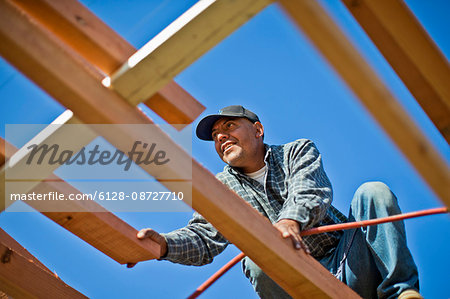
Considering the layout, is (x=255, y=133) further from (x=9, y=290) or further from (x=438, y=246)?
(x=438, y=246)

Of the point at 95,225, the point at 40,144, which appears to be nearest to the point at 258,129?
the point at 95,225

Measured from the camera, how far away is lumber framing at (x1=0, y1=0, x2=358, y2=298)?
4.98 ft

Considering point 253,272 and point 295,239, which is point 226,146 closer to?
point 253,272

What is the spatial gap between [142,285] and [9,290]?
3024 mm

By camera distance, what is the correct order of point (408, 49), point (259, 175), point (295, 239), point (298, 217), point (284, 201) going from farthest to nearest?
point (259, 175)
point (284, 201)
point (298, 217)
point (295, 239)
point (408, 49)

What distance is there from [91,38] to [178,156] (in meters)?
0.42

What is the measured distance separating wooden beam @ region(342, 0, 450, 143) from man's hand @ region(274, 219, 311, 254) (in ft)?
2.10

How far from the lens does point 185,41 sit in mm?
1600

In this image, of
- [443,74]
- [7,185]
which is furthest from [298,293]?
[7,185]

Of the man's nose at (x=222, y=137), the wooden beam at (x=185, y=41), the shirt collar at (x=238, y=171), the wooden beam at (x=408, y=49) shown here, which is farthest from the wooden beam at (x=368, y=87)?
the man's nose at (x=222, y=137)

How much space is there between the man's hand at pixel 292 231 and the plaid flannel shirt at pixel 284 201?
4 cm

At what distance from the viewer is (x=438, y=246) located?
4.78 m

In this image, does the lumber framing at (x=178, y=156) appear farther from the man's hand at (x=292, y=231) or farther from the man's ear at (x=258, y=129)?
the man's ear at (x=258, y=129)

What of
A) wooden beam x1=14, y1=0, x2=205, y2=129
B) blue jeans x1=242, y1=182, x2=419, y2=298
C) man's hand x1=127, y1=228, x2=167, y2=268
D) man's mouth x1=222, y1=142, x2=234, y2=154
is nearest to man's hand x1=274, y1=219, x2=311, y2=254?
blue jeans x1=242, y1=182, x2=419, y2=298
